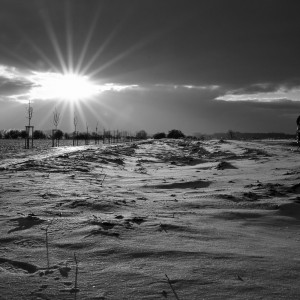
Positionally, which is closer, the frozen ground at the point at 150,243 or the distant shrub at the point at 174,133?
the frozen ground at the point at 150,243

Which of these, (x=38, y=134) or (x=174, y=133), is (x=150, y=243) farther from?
(x=38, y=134)

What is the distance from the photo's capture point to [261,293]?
220cm

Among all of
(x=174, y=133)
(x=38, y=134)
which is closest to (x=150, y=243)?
(x=174, y=133)

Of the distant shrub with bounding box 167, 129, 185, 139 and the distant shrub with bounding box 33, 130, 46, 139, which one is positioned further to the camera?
the distant shrub with bounding box 33, 130, 46, 139

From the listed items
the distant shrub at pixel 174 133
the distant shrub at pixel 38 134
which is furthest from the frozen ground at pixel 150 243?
the distant shrub at pixel 38 134

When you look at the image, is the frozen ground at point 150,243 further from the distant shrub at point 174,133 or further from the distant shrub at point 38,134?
the distant shrub at point 38,134

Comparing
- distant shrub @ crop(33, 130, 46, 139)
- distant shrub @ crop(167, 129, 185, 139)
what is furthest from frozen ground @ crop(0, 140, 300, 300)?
distant shrub @ crop(33, 130, 46, 139)

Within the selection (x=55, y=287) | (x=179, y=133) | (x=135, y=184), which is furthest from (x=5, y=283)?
(x=179, y=133)

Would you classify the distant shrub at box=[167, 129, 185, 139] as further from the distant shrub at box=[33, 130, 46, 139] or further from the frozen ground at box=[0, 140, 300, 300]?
the frozen ground at box=[0, 140, 300, 300]

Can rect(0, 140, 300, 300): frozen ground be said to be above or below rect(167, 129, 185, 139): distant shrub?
below

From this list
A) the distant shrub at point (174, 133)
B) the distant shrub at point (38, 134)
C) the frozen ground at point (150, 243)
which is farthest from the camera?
the distant shrub at point (38, 134)

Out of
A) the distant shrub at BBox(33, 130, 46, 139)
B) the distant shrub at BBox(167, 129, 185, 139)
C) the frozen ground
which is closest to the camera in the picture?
the frozen ground

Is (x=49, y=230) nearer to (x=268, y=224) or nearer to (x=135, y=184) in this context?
(x=268, y=224)

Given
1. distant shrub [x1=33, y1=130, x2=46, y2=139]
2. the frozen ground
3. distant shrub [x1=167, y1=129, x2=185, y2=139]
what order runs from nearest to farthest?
the frozen ground → distant shrub [x1=167, y1=129, x2=185, y2=139] → distant shrub [x1=33, y1=130, x2=46, y2=139]
